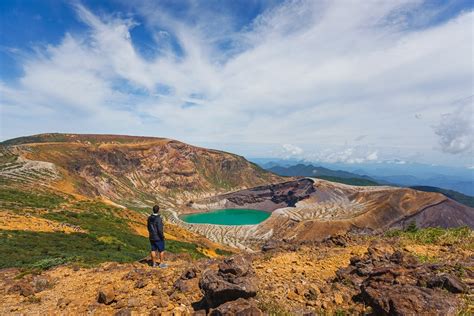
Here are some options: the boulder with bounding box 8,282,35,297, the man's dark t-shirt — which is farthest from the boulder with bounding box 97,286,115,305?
the boulder with bounding box 8,282,35,297

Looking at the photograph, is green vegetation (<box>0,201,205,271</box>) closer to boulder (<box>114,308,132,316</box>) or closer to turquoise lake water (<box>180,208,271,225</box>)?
boulder (<box>114,308,132,316</box>)

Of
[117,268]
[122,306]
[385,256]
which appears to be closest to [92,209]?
[117,268]

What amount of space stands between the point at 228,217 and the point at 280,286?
177262 millimetres

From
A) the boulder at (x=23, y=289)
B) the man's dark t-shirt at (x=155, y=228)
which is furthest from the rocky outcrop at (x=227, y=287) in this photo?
the boulder at (x=23, y=289)

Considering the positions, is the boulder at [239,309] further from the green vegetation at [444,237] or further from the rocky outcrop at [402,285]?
the green vegetation at [444,237]

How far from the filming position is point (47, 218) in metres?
35.9

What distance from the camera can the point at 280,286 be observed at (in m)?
9.59

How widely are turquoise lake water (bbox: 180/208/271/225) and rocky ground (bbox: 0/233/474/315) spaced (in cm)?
15389

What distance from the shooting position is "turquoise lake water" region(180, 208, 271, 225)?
549ft

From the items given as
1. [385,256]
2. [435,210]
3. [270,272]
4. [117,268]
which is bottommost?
[435,210]

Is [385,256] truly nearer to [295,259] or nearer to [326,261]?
[326,261]

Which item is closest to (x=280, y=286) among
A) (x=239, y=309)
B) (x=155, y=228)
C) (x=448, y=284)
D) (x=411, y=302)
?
(x=239, y=309)

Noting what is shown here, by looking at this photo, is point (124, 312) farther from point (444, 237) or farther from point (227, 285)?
point (444, 237)

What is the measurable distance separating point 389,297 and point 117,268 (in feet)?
40.0
